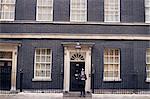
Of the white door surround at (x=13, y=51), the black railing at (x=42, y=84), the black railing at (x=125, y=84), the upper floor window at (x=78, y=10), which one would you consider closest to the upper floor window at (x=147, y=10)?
the black railing at (x=125, y=84)

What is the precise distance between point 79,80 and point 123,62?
346 centimetres

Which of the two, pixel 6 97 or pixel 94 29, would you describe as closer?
pixel 6 97

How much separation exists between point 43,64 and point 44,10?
159 inches

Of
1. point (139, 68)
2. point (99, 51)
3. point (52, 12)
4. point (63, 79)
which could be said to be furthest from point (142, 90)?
point (52, 12)

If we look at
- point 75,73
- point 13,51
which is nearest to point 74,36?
point 75,73

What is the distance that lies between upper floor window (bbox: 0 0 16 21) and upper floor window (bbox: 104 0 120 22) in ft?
22.6

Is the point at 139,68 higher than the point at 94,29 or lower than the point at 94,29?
lower

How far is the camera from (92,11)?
24.9 m

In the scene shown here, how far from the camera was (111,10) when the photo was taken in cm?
2519

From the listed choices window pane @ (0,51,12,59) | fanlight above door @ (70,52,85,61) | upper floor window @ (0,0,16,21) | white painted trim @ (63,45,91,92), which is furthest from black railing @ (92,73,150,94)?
upper floor window @ (0,0,16,21)

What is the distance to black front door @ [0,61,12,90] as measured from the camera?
24.1 metres

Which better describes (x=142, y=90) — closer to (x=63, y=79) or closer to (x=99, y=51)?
(x=99, y=51)

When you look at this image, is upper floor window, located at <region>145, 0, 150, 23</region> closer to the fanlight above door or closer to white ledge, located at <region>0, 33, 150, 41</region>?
white ledge, located at <region>0, 33, 150, 41</region>

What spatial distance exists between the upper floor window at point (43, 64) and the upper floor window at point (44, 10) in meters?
2.39
